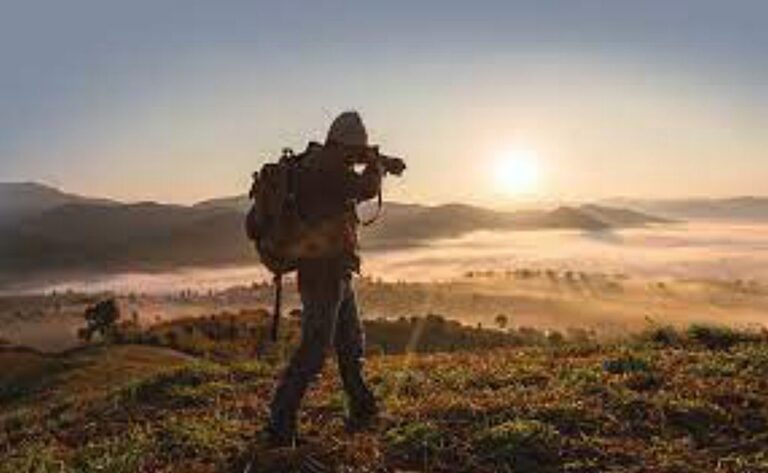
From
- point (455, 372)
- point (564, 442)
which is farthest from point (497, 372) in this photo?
point (564, 442)

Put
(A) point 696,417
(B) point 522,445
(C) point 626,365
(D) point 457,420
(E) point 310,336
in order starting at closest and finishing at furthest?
1. (B) point 522,445
2. (E) point 310,336
3. (A) point 696,417
4. (D) point 457,420
5. (C) point 626,365

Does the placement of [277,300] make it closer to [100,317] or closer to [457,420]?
[457,420]

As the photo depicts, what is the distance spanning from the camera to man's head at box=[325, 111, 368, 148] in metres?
11.6

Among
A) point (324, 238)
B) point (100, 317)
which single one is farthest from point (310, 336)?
point (100, 317)

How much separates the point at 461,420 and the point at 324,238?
214 centimetres

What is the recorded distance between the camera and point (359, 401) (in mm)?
12266

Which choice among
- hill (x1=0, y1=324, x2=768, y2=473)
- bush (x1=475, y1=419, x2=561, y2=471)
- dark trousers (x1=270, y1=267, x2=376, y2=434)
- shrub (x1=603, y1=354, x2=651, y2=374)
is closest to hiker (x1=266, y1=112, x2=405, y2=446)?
dark trousers (x1=270, y1=267, x2=376, y2=434)

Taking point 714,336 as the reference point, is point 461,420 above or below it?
Result: below

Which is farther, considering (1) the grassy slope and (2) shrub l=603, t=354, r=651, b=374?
(2) shrub l=603, t=354, r=651, b=374

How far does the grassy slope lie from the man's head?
2.63 metres

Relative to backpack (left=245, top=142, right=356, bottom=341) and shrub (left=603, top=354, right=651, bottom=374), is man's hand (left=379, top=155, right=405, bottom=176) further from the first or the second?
A: shrub (left=603, top=354, right=651, bottom=374)

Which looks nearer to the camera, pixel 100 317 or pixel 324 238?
pixel 324 238

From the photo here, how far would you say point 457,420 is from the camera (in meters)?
11.9

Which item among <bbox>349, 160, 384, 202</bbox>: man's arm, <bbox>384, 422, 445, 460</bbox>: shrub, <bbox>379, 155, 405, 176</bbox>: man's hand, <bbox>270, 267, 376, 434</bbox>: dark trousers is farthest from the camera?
<bbox>379, 155, 405, 176</bbox>: man's hand
